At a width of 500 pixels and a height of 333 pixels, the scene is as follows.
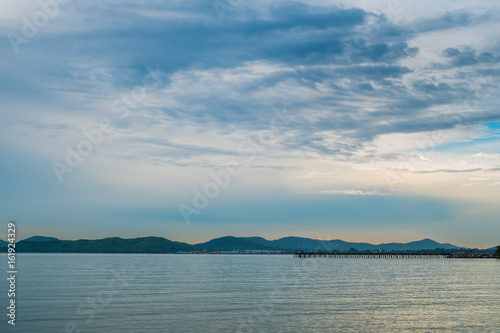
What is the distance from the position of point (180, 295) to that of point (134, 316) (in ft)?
55.4

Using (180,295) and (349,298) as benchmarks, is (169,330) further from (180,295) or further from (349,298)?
(349,298)

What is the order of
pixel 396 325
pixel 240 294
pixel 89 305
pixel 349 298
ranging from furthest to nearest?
1. pixel 240 294
2. pixel 349 298
3. pixel 89 305
4. pixel 396 325

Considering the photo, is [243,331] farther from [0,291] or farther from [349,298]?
[0,291]

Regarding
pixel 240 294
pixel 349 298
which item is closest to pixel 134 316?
pixel 240 294

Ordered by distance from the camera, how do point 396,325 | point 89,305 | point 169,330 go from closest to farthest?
point 169,330, point 396,325, point 89,305

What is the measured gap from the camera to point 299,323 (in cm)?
3825

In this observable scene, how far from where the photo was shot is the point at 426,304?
50531mm

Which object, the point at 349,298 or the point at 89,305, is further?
the point at 349,298

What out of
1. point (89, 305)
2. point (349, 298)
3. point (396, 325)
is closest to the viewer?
point (396, 325)

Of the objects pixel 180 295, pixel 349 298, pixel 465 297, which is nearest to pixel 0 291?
pixel 180 295

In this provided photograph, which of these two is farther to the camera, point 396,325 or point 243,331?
point 396,325

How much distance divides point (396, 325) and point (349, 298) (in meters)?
18.1

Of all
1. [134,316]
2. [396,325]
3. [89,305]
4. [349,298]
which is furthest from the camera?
[349,298]

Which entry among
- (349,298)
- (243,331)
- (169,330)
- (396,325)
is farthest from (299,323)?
(349,298)
